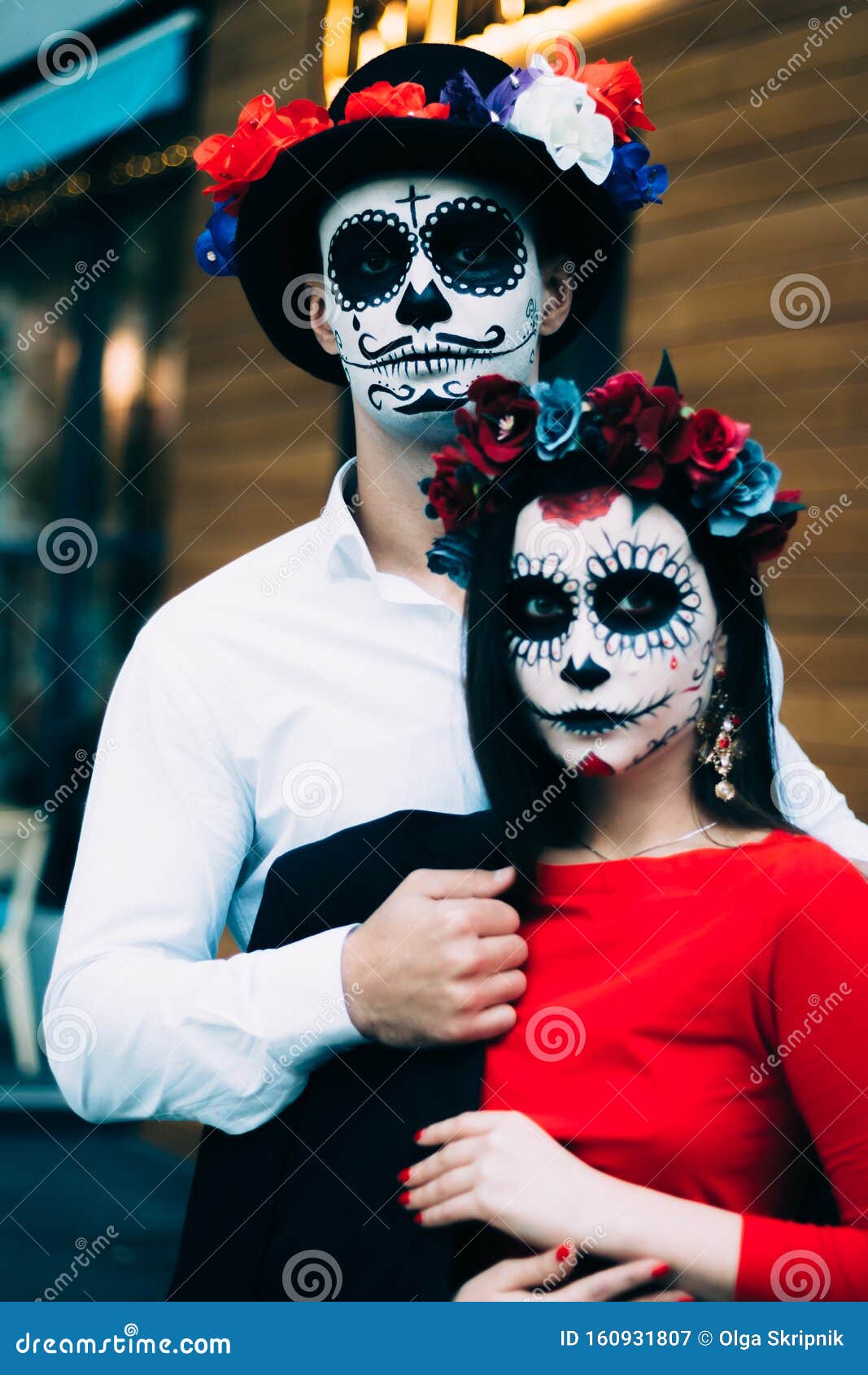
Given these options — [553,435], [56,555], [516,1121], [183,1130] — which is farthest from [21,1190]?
[553,435]

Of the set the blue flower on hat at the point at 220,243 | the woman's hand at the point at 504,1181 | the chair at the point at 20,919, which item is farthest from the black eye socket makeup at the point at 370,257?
the chair at the point at 20,919

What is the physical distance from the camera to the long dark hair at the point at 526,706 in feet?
4.98

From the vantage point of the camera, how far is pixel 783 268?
286 centimetres

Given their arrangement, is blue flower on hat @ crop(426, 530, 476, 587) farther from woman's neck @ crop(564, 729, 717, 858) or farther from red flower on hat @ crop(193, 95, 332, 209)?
red flower on hat @ crop(193, 95, 332, 209)

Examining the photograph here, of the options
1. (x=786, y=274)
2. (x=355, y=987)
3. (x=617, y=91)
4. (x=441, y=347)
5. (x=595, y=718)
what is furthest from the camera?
(x=786, y=274)

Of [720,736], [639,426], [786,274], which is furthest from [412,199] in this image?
[786,274]

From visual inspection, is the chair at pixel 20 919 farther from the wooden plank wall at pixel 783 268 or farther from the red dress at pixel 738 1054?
the red dress at pixel 738 1054

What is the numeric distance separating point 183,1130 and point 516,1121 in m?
3.02

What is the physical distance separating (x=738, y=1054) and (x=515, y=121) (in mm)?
1262

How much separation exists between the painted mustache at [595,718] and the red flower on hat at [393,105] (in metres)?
0.88

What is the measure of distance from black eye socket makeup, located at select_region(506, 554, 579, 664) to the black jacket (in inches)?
9.4

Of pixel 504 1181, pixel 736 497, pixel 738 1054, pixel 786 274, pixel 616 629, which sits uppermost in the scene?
pixel 786 274

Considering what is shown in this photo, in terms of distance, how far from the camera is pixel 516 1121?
143 cm

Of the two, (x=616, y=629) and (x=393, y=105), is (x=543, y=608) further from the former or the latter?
(x=393, y=105)
